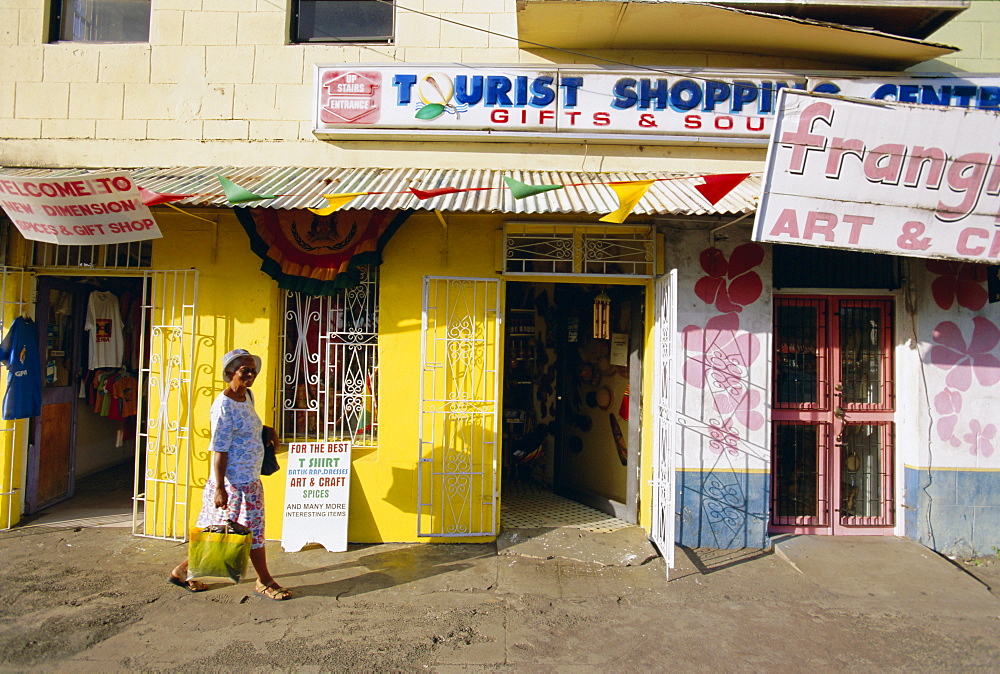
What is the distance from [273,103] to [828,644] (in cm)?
638

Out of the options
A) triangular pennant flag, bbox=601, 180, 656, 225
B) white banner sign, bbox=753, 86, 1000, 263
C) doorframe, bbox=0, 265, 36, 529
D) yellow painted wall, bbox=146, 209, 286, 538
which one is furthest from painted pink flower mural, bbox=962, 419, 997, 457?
doorframe, bbox=0, 265, 36, 529

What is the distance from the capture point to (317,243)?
5.45m

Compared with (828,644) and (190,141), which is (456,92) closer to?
(190,141)

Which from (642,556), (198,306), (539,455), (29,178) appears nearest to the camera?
(29,178)

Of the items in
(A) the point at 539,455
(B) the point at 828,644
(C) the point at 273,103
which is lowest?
(B) the point at 828,644

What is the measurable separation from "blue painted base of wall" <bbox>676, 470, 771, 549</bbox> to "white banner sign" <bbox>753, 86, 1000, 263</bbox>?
7.10 feet

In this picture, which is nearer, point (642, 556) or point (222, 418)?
point (222, 418)

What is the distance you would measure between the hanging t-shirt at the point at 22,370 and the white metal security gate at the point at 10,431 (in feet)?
0.34

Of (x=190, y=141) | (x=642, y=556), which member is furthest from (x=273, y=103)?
(x=642, y=556)

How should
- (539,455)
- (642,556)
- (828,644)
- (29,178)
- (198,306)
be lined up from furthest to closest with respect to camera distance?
(539,455), (198,306), (642,556), (29,178), (828,644)

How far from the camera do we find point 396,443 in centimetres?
543

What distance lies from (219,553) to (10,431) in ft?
10.1

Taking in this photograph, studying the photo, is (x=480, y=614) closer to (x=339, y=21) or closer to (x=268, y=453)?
(x=268, y=453)

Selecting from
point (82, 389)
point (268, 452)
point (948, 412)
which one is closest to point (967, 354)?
point (948, 412)
